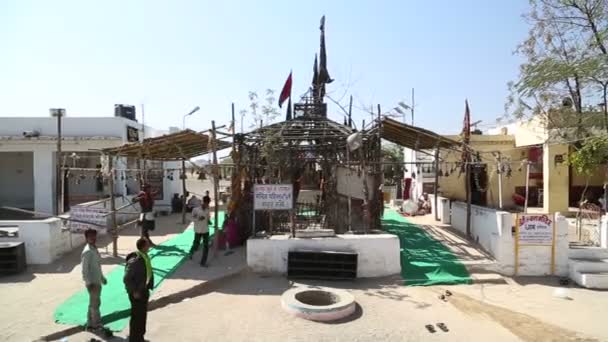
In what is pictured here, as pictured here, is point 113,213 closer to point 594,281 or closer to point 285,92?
point 285,92

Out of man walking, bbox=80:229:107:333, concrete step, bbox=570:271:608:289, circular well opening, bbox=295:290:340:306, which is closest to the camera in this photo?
man walking, bbox=80:229:107:333

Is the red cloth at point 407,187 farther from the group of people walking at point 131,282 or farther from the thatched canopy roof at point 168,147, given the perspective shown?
the group of people walking at point 131,282

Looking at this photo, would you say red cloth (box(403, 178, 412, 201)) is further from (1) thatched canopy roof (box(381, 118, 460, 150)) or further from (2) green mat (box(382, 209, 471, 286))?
(2) green mat (box(382, 209, 471, 286))

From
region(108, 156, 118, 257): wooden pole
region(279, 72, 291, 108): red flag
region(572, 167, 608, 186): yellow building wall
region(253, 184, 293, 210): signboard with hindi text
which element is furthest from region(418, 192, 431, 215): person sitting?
region(108, 156, 118, 257): wooden pole

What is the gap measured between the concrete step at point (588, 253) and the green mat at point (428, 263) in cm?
268

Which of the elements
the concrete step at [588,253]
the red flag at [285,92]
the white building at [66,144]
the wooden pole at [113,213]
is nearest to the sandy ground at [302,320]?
the wooden pole at [113,213]

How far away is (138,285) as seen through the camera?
5.52 m

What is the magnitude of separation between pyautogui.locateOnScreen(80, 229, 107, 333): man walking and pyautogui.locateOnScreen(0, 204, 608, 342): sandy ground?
0.83 ft

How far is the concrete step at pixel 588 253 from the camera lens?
32.2ft

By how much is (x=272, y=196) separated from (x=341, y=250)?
2.10 meters

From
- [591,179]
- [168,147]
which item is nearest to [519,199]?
[591,179]

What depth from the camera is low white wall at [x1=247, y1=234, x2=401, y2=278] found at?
9367 millimetres

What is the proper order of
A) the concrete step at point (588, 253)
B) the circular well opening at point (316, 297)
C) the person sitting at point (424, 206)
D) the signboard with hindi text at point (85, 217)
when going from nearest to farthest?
the circular well opening at point (316, 297) → the concrete step at point (588, 253) → the signboard with hindi text at point (85, 217) → the person sitting at point (424, 206)

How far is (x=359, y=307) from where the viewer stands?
7.61m
